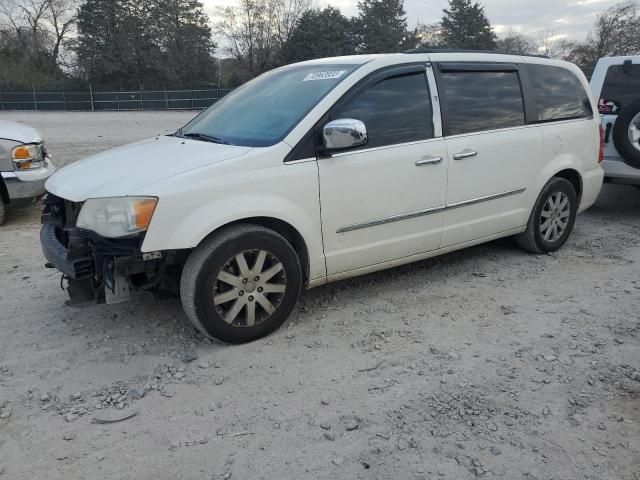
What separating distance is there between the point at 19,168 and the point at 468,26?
57384 millimetres

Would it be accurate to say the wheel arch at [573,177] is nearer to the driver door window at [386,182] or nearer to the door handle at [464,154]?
the door handle at [464,154]

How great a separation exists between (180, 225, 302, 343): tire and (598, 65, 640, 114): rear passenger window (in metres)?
5.16

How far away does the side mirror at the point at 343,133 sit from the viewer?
3.60m

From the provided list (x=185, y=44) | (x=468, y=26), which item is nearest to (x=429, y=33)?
(x=468, y=26)

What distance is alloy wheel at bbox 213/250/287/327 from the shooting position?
3490 millimetres

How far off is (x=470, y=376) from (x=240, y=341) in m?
1.44

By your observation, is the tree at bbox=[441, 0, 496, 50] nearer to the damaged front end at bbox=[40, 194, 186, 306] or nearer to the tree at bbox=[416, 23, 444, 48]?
the tree at bbox=[416, 23, 444, 48]

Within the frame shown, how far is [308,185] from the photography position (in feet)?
12.1

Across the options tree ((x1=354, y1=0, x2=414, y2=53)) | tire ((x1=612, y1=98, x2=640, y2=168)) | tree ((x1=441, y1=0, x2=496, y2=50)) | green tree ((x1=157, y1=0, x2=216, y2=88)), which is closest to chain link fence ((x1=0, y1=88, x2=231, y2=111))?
green tree ((x1=157, y1=0, x2=216, y2=88))

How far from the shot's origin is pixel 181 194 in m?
3.27

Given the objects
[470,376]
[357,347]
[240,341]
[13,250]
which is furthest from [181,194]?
[13,250]

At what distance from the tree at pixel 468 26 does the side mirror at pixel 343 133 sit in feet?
187

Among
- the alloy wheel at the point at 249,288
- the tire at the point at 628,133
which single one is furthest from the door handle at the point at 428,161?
the tire at the point at 628,133

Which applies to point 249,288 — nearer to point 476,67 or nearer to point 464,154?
point 464,154
